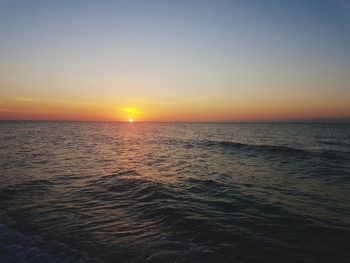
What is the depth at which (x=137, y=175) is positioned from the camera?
691 inches

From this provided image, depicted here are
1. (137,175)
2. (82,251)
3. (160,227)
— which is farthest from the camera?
(137,175)

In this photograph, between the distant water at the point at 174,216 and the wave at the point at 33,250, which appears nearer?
the wave at the point at 33,250

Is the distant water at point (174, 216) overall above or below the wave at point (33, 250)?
below

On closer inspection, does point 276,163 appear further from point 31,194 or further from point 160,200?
point 31,194

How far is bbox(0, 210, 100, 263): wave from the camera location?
650 cm

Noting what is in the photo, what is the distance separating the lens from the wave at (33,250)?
6500 millimetres

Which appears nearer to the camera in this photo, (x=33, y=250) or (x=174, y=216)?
(x=33, y=250)

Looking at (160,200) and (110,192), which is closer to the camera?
(160,200)

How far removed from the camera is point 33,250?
6941mm

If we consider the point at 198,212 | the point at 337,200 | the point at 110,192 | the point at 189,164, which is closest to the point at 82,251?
the point at 198,212

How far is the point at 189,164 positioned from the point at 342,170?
1043 centimetres

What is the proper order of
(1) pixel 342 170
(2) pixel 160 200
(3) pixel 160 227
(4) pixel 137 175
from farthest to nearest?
(1) pixel 342 170 < (4) pixel 137 175 < (2) pixel 160 200 < (3) pixel 160 227

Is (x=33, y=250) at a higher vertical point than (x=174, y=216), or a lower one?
higher

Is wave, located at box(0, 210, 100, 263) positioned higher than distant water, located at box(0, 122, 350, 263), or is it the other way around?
wave, located at box(0, 210, 100, 263)
